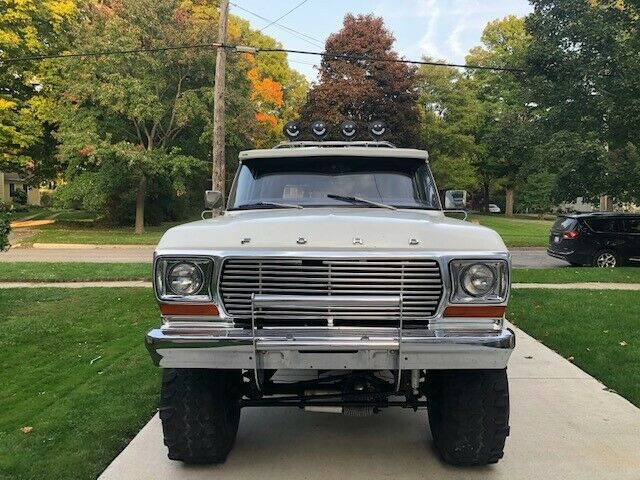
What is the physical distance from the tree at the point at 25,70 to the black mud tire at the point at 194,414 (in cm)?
2584

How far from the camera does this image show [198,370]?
12.3 ft

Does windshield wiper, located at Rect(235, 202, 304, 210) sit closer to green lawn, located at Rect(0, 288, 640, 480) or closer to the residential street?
green lawn, located at Rect(0, 288, 640, 480)

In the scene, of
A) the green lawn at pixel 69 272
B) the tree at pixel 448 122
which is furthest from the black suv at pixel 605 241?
the tree at pixel 448 122

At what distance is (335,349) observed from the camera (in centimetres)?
321

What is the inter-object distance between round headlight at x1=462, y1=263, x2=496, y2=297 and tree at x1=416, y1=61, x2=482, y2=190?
39.5m

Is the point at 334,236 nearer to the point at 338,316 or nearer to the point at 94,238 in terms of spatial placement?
the point at 338,316

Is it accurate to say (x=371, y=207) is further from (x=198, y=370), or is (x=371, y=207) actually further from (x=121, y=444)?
(x=121, y=444)

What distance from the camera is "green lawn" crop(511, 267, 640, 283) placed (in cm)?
1270

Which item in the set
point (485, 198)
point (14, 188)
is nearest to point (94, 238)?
point (485, 198)

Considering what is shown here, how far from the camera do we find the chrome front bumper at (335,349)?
3.20m

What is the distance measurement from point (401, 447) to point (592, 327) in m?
4.65

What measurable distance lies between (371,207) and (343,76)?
34434 millimetres

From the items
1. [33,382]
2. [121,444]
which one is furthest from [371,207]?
[33,382]

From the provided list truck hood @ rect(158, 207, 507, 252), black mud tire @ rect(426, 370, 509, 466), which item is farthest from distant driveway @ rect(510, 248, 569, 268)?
truck hood @ rect(158, 207, 507, 252)
